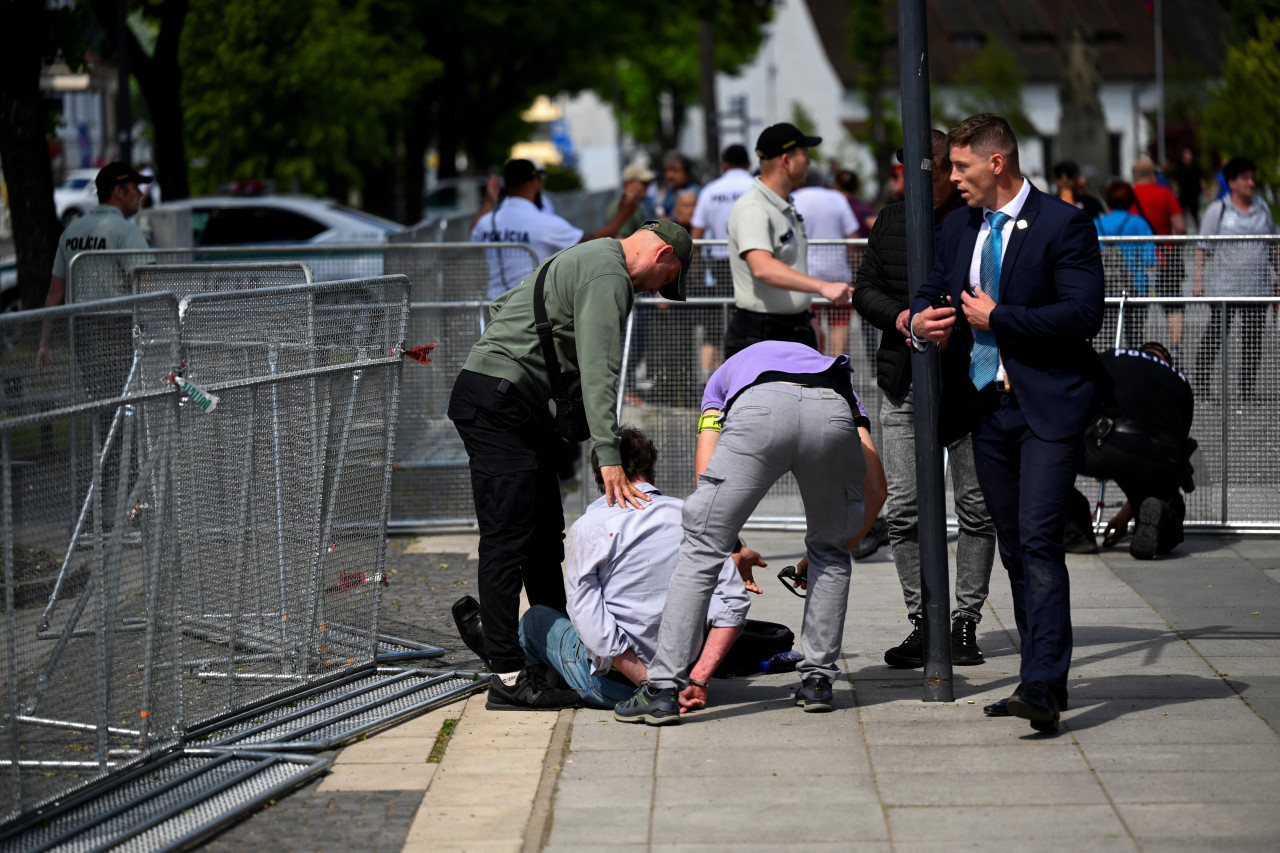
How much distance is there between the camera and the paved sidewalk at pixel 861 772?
4445mm

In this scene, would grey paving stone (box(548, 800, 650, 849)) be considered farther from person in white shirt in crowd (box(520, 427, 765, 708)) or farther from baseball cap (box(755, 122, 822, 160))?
baseball cap (box(755, 122, 822, 160))

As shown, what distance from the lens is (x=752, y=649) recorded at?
6.22 meters

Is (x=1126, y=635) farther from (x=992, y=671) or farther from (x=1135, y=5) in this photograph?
(x=1135, y=5)

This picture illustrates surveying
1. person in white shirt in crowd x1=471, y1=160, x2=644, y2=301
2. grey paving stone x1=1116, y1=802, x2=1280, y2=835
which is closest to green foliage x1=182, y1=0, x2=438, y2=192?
person in white shirt in crowd x1=471, y1=160, x2=644, y2=301

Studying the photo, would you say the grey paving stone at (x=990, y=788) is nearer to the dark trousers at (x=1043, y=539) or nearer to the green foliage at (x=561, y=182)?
the dark trousers at (x=1043, y=539)

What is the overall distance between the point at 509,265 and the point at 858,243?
2.13 meters

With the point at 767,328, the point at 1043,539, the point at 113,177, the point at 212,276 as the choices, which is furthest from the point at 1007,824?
the point at 113,177

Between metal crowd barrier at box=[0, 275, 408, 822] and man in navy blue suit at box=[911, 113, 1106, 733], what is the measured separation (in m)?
2.22

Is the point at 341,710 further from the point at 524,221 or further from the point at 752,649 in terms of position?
the point at 524,221

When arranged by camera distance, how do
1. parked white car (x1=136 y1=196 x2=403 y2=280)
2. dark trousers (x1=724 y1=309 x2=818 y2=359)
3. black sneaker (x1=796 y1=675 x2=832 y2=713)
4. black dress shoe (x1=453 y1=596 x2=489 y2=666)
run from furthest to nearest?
parked white car (x1=136 y1=196 x2=403 y2=280) → dark trousers (x1=724 y1=309 x2=818 y2=359) → black dress shoe (x1=453 y1=596 x2=489 y2=666) → black sneaker (x1=796 y1=675 x2=832 y2=713)

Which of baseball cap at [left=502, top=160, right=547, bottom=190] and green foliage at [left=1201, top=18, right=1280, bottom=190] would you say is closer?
baseball cap at [left=502, top=160, right=547, bottom=190]

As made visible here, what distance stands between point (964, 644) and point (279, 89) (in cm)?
1865

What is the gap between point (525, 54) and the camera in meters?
35.2

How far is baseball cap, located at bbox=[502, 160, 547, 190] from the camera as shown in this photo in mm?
10516
